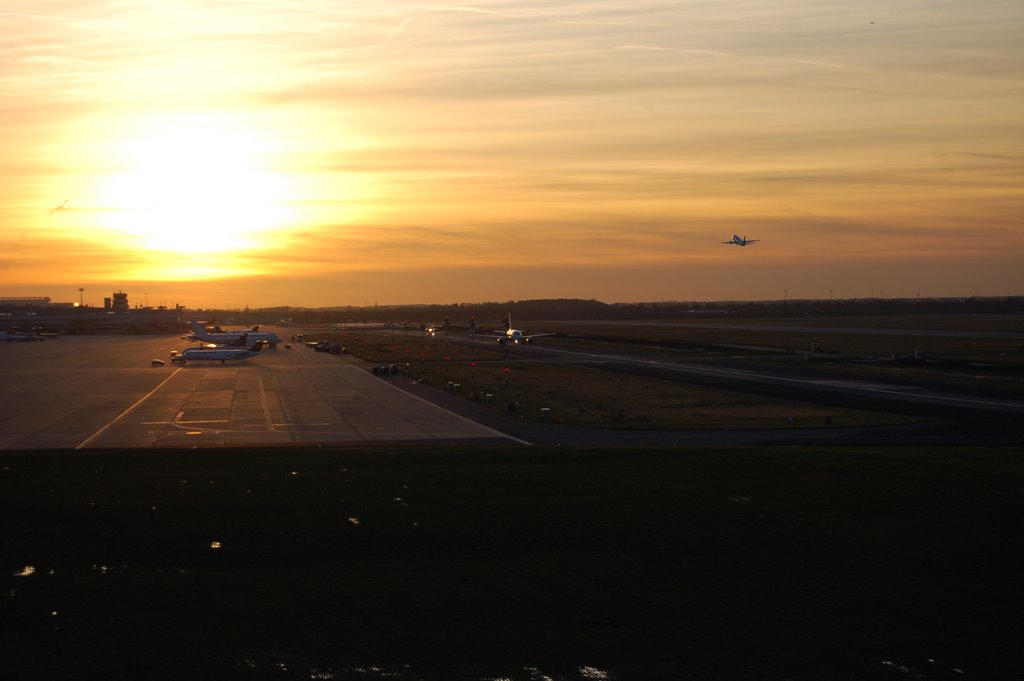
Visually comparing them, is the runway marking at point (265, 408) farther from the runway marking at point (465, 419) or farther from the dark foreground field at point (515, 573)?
the dark foreground field at point (515, 573)

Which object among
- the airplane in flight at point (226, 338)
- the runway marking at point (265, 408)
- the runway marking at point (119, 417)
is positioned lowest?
the runway marking at point (119, 417)

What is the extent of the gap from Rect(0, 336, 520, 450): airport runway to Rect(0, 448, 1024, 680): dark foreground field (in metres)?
16.9

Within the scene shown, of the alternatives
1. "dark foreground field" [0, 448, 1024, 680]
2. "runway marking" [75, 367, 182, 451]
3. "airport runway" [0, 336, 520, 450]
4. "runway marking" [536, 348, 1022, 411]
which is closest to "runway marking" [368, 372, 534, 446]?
"airport runway" [0, 336, 520, 450]

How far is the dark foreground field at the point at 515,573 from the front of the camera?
50.8ft

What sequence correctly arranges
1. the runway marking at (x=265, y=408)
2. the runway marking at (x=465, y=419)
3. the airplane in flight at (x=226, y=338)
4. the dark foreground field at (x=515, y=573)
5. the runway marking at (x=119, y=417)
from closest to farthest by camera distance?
the dark foreground field at (x=515, y=573)
the runway marking at (x=119, y=417)
the runway marking at (x=465, y=419)
the runway marking at (x=265, y=408)
the airplane in flight at (x=226, y=338)

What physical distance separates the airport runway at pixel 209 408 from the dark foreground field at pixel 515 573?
667 inches

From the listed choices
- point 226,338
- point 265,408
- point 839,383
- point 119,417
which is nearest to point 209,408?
point 265,408

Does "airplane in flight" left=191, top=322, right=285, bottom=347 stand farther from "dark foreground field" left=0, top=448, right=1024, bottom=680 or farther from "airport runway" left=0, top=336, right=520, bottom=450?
"dark foreground field" left=0, top=448, right=1024, bottom=680

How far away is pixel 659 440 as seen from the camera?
4781 cm

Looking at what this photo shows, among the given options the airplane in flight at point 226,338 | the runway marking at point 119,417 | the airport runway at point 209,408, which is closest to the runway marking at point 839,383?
the airport runway at point 209,408

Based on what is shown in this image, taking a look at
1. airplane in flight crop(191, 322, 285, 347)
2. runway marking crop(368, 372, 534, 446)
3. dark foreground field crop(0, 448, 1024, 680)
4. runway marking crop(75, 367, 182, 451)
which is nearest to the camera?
dark foreground field crop(0, 448, 1024, 680)

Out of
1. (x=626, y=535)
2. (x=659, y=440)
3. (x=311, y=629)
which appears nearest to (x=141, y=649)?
(x=311, y=629)

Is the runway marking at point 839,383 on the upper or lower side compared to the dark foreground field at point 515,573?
upper

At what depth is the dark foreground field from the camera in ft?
50.8
